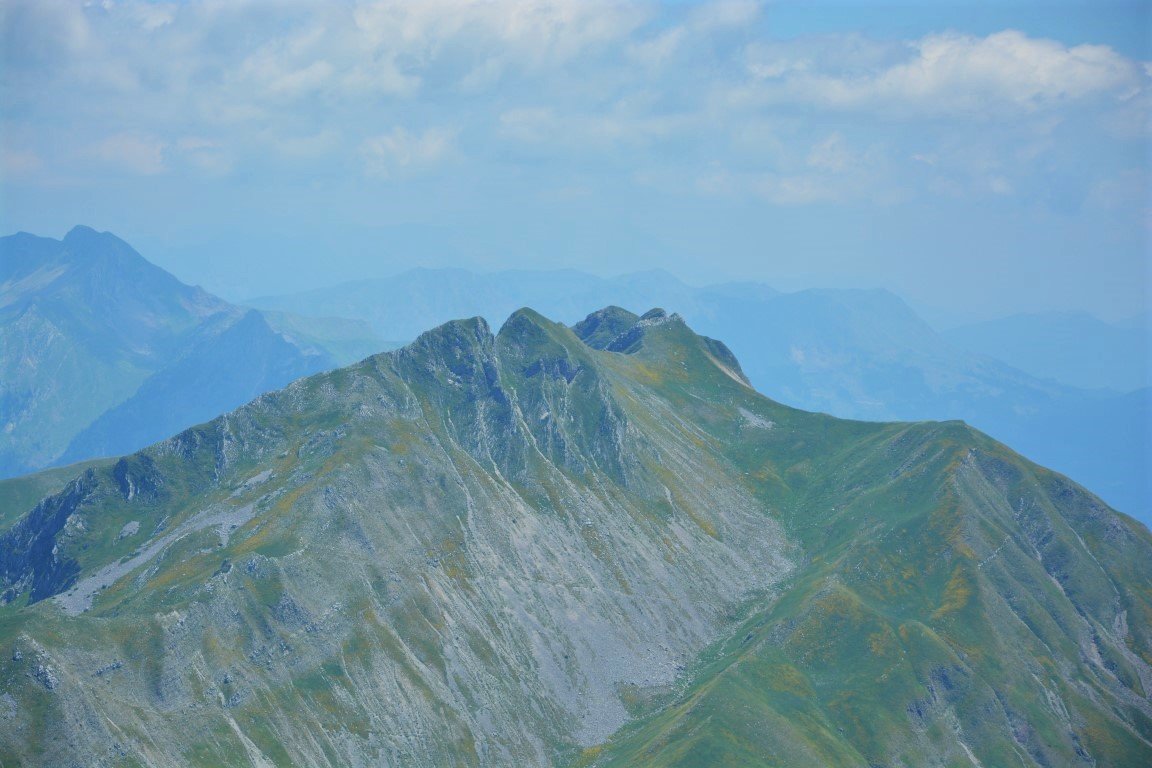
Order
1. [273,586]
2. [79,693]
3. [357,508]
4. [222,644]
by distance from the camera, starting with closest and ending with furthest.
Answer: [79,693] → [222,644] → [273,586] → [357,508]

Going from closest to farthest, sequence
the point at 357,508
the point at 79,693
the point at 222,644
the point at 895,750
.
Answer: the point at 79,693 → the point at 222,644 → the point at 895,750 → the point at 357,508

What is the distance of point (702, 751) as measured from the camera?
155750mm

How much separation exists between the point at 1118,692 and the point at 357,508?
16013 centimetres

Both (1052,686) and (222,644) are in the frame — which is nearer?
(222,644)

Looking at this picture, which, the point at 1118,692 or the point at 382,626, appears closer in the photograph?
the point at 382,626

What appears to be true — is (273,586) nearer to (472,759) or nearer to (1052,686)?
(472,759)

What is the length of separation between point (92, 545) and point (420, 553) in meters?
64.5

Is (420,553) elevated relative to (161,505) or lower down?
lower down

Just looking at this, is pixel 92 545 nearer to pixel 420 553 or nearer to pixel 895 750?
pixel 420 553

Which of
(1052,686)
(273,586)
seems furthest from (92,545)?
(1052,686)

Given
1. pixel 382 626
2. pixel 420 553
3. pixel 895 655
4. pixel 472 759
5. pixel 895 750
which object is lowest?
pixel 895 750

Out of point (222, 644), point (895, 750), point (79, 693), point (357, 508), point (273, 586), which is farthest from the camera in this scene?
point (357, 508)

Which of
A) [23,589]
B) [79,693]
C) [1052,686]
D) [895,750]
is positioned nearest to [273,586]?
[79,693]

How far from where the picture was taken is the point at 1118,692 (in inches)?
7854
